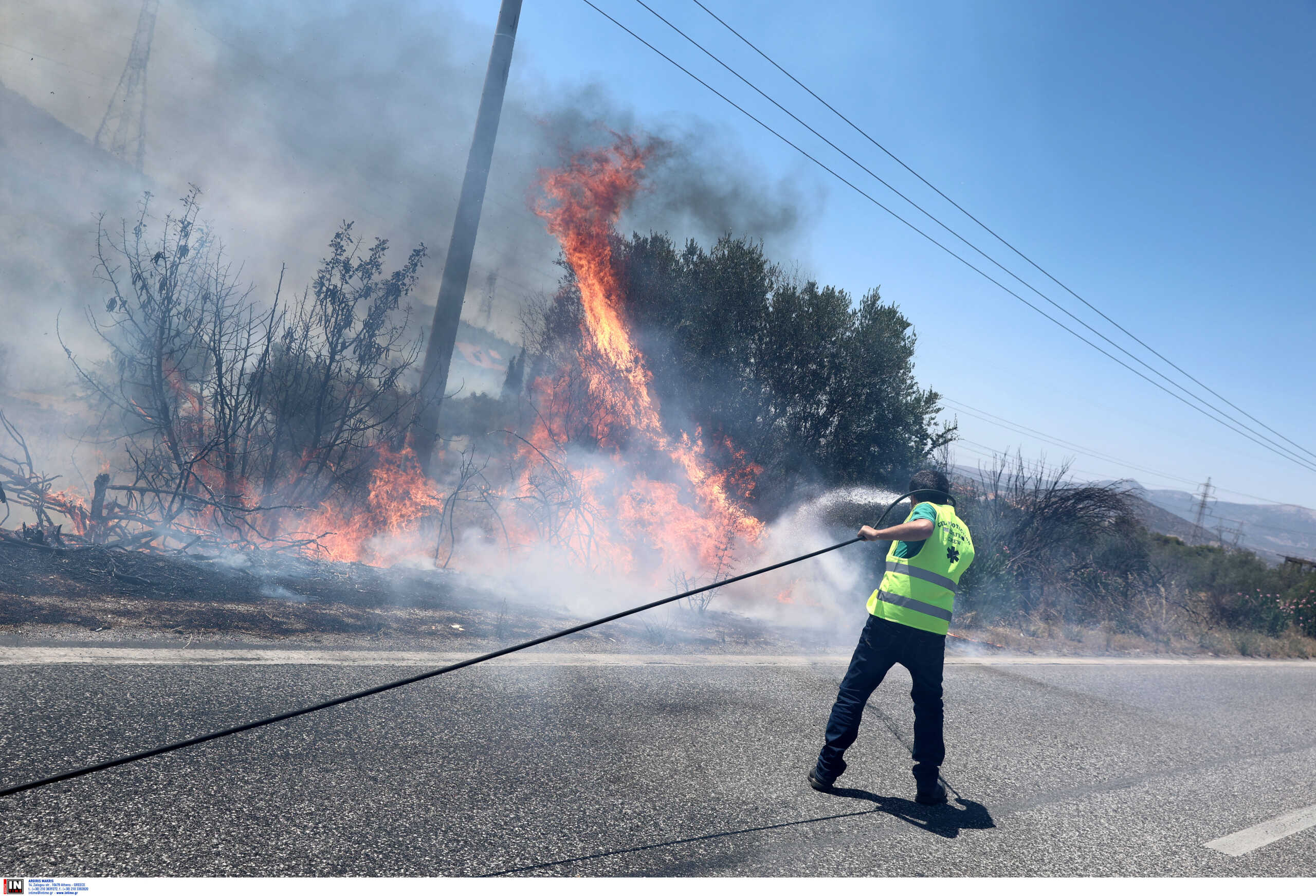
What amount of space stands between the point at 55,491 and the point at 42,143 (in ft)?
33.5

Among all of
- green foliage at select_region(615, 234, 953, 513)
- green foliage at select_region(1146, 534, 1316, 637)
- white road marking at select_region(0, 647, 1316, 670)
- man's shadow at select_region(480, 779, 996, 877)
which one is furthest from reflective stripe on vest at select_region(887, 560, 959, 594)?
green foliage at select_region(1146, 534, 1316, 637)

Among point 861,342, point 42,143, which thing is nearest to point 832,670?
point 861,342

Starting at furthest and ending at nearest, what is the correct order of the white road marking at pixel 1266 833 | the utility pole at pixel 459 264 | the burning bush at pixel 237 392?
the utility pole at pixel 459 264
the burning bush at pixel 237 392
the white road marking at pixel 1266 833

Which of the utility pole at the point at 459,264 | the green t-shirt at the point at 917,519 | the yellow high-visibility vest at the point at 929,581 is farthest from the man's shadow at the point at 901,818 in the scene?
the utility pole at the point at 459,264

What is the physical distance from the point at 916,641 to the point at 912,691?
0.26m

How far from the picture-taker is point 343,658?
502cm

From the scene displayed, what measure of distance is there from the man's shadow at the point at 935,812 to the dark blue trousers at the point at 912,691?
11cm

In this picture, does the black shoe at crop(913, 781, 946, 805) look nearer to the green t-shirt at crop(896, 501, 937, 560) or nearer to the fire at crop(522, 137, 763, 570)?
the green t-shirt at crop(896, 501, 937, 560)

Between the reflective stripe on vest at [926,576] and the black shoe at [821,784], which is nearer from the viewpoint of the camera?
the black shoe at [821,784]

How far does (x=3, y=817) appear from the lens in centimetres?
254

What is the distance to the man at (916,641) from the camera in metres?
3.96

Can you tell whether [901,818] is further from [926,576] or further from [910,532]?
[910,532]

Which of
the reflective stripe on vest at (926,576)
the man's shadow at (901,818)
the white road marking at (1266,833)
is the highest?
the reflective stripe on vest at (926,576)

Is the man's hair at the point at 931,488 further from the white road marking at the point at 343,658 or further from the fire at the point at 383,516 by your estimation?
the fire at the point at 383,516
